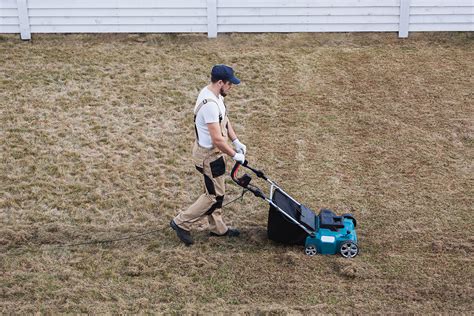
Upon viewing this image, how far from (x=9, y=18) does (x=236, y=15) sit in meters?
3.49

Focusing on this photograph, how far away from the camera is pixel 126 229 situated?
7766 millimetres

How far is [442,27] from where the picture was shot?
11.8 metres

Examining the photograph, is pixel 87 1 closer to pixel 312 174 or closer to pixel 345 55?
pixel 345 55

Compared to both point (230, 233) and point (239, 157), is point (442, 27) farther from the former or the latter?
point (239, 157)

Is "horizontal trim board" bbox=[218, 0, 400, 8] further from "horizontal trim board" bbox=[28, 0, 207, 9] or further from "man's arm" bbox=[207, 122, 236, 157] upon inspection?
"man's arm" bbox=[207, 122, 236, 157]

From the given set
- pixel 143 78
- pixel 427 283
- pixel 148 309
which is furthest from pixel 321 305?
pixel 143 78

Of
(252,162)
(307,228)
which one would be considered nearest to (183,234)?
(307,228)

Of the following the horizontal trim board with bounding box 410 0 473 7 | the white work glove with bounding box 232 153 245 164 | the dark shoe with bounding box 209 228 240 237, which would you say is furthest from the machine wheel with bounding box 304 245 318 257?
the horizontal trim board with bounding box 410 0 473 7

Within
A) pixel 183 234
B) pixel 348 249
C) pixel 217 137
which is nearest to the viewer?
pixel 217 137

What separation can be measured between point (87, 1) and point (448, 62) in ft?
17.7

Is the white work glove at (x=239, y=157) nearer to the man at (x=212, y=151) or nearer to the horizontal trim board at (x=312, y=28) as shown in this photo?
the man at (x=212, y=151)

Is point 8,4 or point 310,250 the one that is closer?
point 310,250

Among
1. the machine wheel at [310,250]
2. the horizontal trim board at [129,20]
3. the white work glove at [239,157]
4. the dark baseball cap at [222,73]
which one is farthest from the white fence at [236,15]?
the machine wheel at [310,250]

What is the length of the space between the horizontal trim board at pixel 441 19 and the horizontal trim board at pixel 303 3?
1.26 ft
